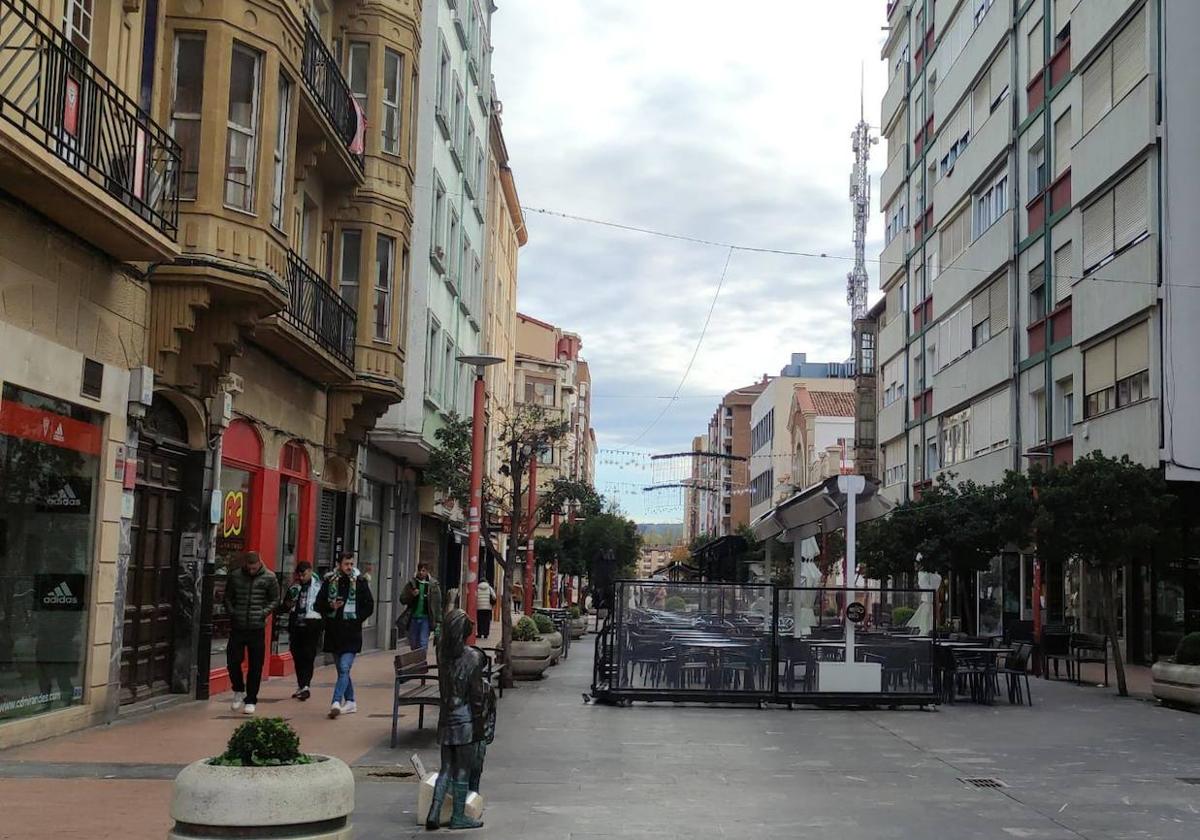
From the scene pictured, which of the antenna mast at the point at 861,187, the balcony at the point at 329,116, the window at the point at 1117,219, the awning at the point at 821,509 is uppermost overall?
the antenna mast at the point at 861,187

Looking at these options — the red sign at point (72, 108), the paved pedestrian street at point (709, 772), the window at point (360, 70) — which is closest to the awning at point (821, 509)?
the paved pedestrian street at point (709, 772)

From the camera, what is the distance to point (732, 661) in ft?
59.7

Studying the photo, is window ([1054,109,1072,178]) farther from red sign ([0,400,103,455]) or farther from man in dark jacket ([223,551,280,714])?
red sign ([0,400,103,455])

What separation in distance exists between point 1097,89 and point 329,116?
717 inches

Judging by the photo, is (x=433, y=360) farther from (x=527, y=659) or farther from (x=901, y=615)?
(x=901, y=615)

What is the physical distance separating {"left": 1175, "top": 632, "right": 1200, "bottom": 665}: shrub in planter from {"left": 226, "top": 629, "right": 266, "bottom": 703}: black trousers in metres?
13.2

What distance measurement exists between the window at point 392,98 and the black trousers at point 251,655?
1120cm

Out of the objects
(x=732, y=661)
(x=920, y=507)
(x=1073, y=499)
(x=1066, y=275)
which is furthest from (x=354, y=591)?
(x=1066, y=275)

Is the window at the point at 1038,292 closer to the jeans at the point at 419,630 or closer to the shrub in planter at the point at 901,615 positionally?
the shrub in planter at the point at 901,615

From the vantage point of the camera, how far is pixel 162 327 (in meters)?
14.7

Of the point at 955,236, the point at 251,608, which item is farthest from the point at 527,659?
the point at 955,236

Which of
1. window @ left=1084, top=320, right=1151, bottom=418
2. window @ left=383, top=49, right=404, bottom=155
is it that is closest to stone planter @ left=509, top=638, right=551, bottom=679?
window @ left=383, top=49, right=404, bottom=155

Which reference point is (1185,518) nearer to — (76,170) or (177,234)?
(177,234)

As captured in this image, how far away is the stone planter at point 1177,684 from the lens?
18875 millimetres
